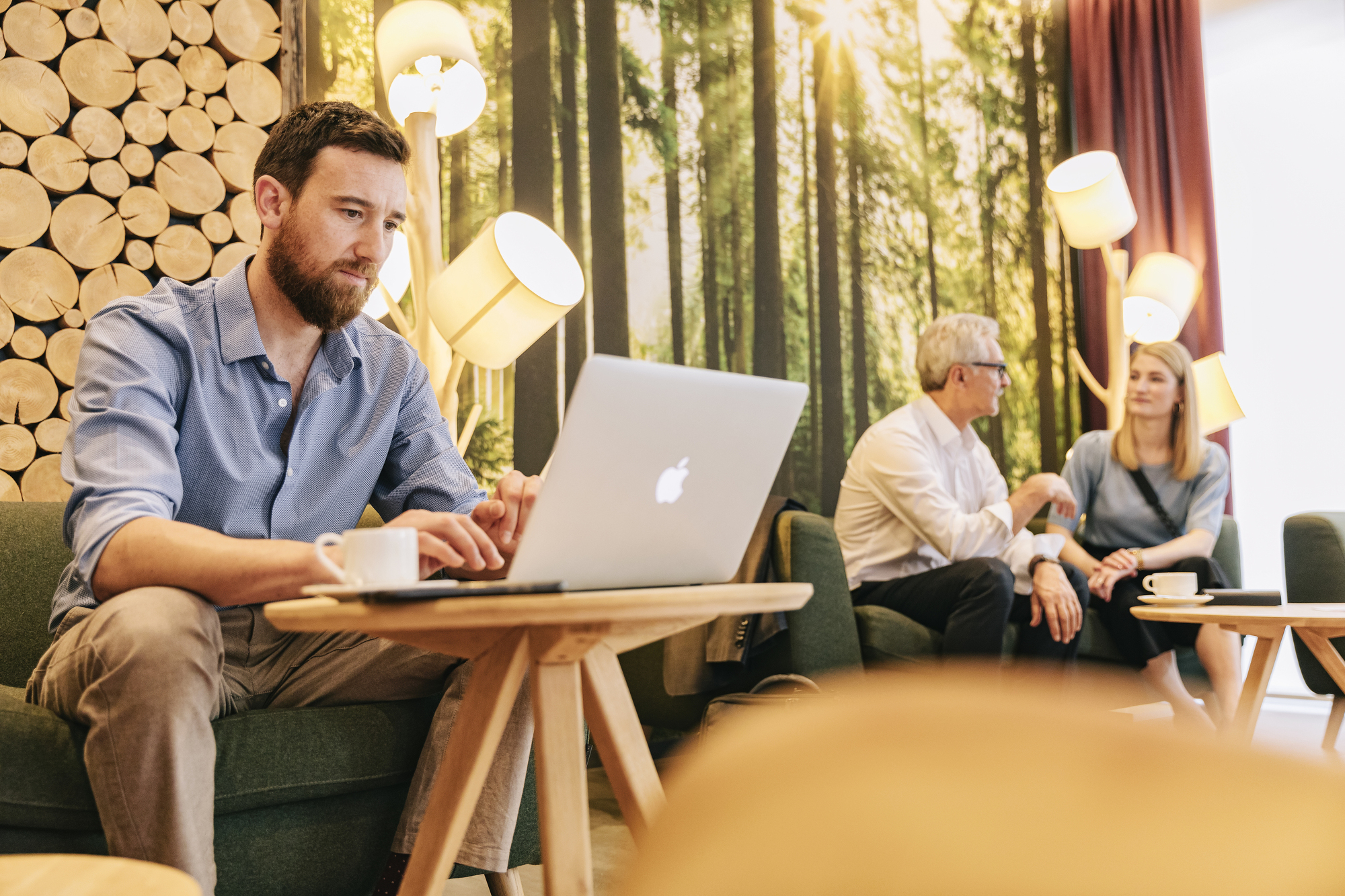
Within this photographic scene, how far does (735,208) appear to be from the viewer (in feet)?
12.2

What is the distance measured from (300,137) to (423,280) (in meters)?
1.10

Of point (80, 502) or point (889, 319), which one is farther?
point (889, 319)

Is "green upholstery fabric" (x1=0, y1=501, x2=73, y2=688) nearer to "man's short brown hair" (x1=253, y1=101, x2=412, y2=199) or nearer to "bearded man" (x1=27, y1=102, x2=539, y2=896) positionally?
"bearded man" (x1=27, y1=102, x2=539, y2=896)

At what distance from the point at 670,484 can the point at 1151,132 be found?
12.8 ft

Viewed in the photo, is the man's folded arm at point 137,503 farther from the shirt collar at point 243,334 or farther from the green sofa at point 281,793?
the green sofa at point 281,793

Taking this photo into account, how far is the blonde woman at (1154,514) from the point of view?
285 cm

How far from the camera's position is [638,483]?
0.98 m

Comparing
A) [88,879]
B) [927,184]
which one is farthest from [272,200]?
[927,184]

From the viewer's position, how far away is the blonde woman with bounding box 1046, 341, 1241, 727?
2.85 metres

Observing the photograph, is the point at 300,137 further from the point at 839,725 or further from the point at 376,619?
the point at 839,725

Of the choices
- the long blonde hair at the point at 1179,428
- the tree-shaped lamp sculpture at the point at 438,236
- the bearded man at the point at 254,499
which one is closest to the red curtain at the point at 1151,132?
the long blonde hair at the point at 1179,428

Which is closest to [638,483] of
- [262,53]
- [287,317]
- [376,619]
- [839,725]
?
[376,619]

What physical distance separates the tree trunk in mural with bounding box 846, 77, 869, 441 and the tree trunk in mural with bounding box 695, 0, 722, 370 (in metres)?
0.60

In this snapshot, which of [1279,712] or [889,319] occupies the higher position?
[889,319]
